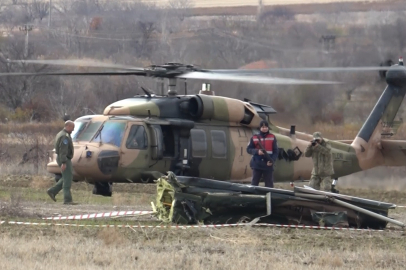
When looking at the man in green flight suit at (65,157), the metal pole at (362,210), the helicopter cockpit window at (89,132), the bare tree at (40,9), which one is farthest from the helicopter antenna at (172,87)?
the bare tree at (40,9)

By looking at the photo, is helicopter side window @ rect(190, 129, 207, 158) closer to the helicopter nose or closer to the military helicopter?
the military helicopter

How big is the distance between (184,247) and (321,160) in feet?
22.7

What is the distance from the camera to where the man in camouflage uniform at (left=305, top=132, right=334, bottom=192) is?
17188 mm

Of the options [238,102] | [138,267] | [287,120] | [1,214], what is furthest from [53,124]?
[138,267]

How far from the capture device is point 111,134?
17797mm

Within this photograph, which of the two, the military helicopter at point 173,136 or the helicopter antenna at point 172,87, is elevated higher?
the helicopter antenna at point 172,87

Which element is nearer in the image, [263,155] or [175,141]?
[263,155]

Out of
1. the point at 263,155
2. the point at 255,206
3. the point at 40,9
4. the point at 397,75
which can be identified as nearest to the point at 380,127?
the point at 397,75

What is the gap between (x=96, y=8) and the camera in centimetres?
4200

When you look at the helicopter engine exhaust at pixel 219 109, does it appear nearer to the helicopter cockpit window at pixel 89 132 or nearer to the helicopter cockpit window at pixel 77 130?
the helicopter cockpit window at pixel 89 132

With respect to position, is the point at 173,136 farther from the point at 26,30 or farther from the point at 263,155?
the point at 26,30

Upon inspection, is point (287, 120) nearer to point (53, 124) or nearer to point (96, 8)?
point (53, 124)

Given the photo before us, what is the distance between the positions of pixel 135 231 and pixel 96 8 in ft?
102

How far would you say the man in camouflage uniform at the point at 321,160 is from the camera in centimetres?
1719
